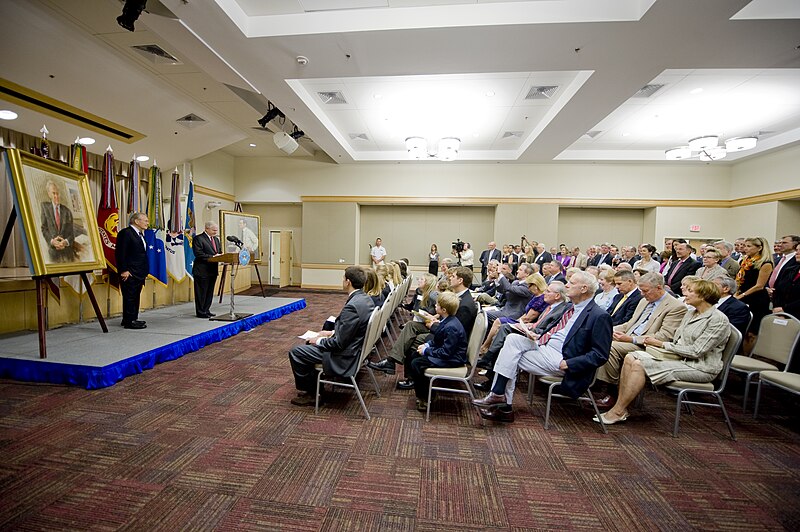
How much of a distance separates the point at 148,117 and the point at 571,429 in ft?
23.7

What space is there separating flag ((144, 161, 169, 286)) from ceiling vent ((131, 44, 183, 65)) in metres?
1.83

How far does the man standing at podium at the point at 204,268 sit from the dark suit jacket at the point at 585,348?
16.7 feet

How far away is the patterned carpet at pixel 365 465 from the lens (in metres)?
1.86

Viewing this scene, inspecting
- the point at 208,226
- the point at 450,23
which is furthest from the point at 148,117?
the point at 450,23

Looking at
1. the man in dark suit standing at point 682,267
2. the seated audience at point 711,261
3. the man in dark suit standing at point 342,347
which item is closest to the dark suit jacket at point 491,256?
the man in dark suit standing at point 682,267

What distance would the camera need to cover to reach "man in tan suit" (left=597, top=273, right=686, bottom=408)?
10.4 ft

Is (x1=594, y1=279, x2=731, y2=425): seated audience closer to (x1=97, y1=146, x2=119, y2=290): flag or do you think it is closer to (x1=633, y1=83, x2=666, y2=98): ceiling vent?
(x1=633, y1=83, x2=666, y2=98): ceiling vent

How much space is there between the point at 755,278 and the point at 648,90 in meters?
3.20

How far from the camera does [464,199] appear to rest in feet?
34.3

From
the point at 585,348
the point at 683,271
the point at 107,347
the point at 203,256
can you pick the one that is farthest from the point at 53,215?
the point at 683,271

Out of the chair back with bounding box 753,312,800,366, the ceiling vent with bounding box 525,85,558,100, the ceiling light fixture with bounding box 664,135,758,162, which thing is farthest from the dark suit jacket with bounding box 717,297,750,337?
the ceiling light fixture with bounding box 664,135,758,162

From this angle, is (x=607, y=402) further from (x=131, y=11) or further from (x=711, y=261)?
(x=131, y=11)

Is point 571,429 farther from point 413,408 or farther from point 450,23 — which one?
point 450,23

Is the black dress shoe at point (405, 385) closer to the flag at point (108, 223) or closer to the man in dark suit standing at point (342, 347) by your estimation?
the man in dark suit standing at point (342, 347)
